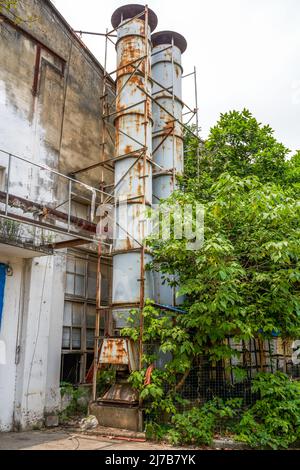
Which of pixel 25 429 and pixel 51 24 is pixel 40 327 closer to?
pixel 25 429

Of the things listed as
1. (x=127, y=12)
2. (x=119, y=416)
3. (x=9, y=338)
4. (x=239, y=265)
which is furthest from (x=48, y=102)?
(x=119, y=416)

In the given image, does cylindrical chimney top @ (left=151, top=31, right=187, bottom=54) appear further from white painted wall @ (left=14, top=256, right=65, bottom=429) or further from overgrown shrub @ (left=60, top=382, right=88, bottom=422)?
overgrown shrub @ (left=60, top=382, right=88, bottom=422)

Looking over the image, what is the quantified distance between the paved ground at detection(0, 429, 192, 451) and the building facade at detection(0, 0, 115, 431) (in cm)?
63

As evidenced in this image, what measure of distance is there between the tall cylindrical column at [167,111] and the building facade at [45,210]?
1.60 metres

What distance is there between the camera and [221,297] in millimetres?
7387

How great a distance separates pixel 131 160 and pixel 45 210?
2830 mm

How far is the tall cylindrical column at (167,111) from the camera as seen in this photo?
38.5 feet

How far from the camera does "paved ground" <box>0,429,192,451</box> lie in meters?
6.91

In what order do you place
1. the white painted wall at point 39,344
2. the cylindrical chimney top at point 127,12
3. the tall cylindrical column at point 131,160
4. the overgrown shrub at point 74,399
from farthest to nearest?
the cylindrical chimney top at point 127,12
the tall cylindrical column at point 131,160
the overgrown shrub at point 74,399
the white painted wall at point 39,344

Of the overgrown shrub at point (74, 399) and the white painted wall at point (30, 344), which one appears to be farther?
the overgrown shrub at point (74, 399)

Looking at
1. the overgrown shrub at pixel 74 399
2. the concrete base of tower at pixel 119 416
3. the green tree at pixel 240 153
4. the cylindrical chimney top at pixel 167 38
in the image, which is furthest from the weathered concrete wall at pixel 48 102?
the concrete base of tower at pixel 119 416

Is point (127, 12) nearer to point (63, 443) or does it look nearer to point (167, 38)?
point (167, 38)

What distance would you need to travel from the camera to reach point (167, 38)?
13.0 meters

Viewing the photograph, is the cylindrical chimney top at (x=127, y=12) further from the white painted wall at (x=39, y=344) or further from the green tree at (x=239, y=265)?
the white painted wall at (x=39, y=344)
